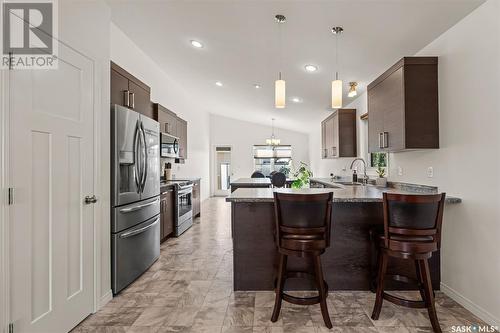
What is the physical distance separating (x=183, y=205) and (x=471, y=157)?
418 cm

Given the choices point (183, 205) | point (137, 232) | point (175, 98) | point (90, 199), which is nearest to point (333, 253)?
point (137, 232)

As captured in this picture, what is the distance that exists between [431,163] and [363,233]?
3.36 ft

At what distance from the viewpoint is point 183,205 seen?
199 inches

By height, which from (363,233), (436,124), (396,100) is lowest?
(363,233)

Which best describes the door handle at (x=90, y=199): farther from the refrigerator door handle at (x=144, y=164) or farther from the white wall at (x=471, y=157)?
the white wall at (x=471, y=157)

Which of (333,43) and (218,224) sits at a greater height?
(333,43)

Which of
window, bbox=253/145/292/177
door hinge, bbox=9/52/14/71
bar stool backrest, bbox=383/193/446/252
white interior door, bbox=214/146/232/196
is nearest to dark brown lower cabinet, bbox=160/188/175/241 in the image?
door hinge, bbox=9/52/14/71

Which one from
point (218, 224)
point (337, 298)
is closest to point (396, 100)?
point (337, 298)

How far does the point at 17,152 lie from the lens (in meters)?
1.69

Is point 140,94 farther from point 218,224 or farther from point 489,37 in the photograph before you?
point 489,37

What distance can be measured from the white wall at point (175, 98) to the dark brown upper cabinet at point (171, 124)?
17.2 inches

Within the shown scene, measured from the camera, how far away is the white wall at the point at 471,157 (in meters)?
2.10

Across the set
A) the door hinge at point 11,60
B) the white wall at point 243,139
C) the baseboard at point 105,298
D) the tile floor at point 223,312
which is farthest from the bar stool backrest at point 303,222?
the white wall at point 243,139

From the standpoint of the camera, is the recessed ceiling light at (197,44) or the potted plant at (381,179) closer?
the potted plant at (381,179)
